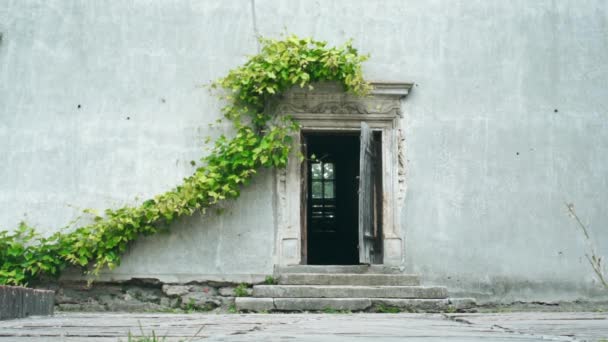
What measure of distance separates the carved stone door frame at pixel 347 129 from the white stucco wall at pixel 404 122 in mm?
123

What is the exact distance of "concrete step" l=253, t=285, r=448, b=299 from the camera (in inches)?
241

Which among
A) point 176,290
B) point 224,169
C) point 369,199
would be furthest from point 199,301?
point 369,199

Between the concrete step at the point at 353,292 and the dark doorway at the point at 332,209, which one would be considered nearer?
the concrete step at the point at 353,292

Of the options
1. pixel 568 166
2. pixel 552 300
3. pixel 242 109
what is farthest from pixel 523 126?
pixel 242 109

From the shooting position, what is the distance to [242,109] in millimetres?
7145

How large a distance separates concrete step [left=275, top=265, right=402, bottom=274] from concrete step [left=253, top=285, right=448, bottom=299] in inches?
19.1

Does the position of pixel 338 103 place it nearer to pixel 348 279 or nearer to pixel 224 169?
pixel 224 169

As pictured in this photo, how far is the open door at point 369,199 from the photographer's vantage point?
6758mm

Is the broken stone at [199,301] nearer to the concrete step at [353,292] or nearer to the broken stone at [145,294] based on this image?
the broken stone at [145,294]

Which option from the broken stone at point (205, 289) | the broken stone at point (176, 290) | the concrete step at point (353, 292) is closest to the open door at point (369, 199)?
the concrete step at point (353, 292)

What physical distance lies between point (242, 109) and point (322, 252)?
397 centimetres

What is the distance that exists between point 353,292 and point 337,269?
0.59 meters

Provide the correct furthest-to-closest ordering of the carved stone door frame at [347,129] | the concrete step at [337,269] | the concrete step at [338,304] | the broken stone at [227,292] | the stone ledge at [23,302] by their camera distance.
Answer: the carved stone door frame at [347,129]
the broken stone at [227,292]
the concrete step at [337,269]
the concrete step at [338,304]
the stone ledge at [23,302]

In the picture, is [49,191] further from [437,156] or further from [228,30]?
[437,156]
